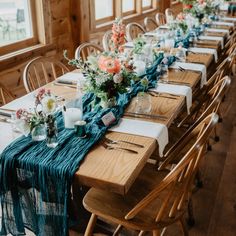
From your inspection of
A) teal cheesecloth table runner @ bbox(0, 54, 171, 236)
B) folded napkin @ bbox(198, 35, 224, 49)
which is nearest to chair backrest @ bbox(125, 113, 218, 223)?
teal cheesecloth table runner @ bbox(0, 54, 171, 236)

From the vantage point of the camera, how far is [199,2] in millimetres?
4785

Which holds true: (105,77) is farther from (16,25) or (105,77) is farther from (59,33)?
(59,33)

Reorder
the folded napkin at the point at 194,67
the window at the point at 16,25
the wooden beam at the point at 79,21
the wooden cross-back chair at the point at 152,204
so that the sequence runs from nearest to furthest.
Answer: the wooden cross-back chair at the point at 152,204
the folded napkin at the point at 194,67
the window at the point at 16,25
the wooden beam at the point at 79,21

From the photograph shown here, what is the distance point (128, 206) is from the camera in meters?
1.66

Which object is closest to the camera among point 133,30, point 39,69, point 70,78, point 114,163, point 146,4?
point 114,163

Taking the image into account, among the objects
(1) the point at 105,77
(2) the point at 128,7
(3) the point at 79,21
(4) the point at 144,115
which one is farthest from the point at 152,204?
(2) the point at 128,7

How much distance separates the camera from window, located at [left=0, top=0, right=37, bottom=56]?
327cm

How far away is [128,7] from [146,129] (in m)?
4.51

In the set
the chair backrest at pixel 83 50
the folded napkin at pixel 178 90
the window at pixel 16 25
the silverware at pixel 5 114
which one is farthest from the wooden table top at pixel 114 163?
the window at pixel 16 25

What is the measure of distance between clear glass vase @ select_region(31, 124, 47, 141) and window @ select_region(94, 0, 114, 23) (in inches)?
136

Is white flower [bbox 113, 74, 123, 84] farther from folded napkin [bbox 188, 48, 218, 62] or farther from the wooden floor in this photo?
folded napkin [bbox 188, 48, 218, 62]

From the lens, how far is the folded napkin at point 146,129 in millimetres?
1678

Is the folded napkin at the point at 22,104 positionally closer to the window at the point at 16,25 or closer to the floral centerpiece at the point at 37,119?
the floral centerpiece at the point at 37,119

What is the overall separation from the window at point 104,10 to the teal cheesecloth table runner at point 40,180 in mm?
3464
